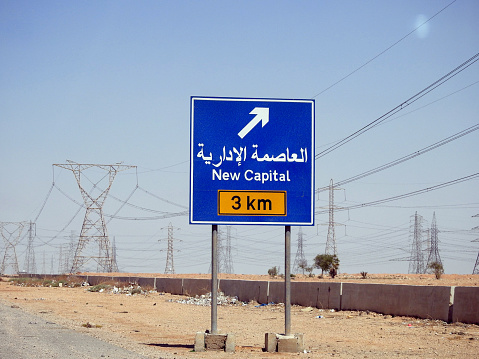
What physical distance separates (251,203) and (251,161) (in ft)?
2.94

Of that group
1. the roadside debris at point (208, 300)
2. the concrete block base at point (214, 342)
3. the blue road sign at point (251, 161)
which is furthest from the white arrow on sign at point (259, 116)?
the roadside debris at point (208, 300)

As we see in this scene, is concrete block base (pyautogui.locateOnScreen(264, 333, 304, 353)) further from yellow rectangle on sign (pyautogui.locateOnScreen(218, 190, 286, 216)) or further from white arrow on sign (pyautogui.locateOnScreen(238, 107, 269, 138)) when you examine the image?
white arrow on sign (pyautogui.locateOnScreen(238, 107, 269, 138))

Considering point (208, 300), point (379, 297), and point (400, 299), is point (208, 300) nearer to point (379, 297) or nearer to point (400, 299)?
point (379, 297)

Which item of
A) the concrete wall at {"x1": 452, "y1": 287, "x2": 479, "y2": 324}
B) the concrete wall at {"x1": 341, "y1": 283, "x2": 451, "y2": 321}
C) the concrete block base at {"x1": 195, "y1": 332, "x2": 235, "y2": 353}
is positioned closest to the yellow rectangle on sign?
the concrete block base at {"x1": 195, "y1": 332, "x2": 235, "y2": 353}

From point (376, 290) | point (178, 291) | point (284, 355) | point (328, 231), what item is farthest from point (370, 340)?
point (328, 231)

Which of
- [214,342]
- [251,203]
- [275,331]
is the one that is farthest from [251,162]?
[275,331]

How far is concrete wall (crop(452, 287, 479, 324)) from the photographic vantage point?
1791cm

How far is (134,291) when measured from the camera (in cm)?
4319

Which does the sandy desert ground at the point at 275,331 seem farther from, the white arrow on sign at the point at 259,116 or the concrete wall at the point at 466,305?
the white arrow on sign at the point at 259,116

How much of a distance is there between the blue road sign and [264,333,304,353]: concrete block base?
2368 mm

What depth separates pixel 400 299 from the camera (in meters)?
21.5

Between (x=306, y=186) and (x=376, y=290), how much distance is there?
961 centimetres

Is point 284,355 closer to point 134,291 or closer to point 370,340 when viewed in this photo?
point 370,340

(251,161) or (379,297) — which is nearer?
(251,161)
